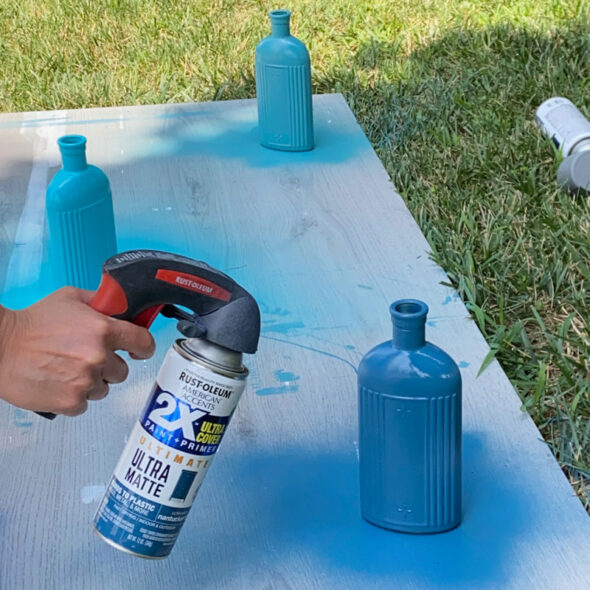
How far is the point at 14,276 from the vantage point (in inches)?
97.7

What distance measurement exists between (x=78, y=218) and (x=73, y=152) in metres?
0.15

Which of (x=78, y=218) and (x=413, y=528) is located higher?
(x=78, y=218)

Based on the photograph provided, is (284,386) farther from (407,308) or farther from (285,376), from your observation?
(407,308)

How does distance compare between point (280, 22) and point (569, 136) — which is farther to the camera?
point (569, 136)

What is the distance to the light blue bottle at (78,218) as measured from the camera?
2.22 m

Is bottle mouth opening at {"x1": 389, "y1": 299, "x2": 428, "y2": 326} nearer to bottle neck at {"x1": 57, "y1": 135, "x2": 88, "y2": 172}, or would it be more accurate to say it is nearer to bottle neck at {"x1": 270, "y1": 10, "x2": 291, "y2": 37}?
bottle neck at {"x1": 57, "y1": 135, "x2": 88, "y2": 172}

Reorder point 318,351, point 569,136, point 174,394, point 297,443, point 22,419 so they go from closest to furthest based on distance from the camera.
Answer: point 174,394
point 297,443
point 22,419
point 318,351
point 569,136

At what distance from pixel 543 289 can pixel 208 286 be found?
1.29 m

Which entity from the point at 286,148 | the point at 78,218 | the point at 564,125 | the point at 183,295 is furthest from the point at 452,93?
the point at 183,295

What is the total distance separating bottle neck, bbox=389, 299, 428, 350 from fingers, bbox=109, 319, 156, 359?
0.37m

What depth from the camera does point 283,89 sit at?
10.0ft

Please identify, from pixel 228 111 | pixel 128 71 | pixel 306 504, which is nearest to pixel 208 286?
pixel 306 504

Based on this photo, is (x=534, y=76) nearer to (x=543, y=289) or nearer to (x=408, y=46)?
(x=408, y=46)

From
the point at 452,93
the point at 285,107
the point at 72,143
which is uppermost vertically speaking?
the point at 72,143
